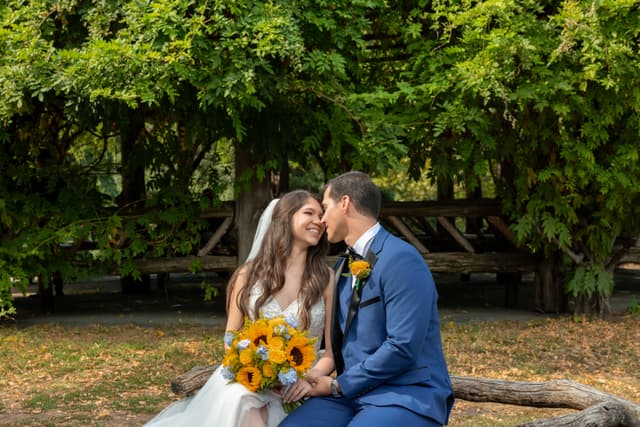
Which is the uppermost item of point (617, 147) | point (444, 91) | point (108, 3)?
point (108, 3)

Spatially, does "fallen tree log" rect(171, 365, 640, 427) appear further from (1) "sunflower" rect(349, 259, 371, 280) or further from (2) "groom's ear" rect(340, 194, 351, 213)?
(2) "groom's ear" rect(340, 194, 351, 213)

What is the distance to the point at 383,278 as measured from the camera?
4.24m

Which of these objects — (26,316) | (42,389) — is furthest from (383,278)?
(26,316)

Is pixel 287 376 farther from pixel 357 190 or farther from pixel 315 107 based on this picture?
pixel 315 107

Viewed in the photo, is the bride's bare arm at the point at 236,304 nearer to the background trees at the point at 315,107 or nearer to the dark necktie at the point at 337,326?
the dark necktie at the point at 337,326

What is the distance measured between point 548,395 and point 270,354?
2370 mm

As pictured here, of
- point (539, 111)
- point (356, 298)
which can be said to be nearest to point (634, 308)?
point (539, 111)

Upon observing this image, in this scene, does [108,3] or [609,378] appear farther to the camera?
[108,3]

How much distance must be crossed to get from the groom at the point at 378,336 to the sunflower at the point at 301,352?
153 millimetres

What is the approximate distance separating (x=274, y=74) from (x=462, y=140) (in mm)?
2746

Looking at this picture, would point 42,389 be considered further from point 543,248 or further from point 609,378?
point 543,248

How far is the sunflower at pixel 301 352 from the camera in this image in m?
4.45

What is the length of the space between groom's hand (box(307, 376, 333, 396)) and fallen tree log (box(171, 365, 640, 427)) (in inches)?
60.2

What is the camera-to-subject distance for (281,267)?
548cm
